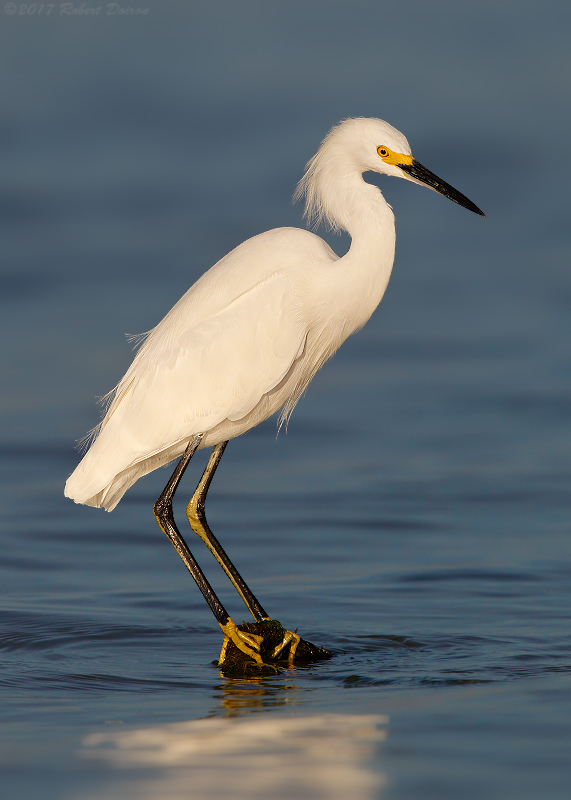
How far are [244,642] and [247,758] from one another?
2.36 meters

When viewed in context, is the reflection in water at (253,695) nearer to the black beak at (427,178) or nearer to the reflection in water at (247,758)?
the reflection in water at (247,758)

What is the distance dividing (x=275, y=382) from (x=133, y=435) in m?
1.10

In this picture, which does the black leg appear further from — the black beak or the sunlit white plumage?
the black beak

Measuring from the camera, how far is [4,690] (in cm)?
695

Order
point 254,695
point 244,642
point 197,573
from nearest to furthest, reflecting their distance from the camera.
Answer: point 254,695 → point 244,642 → point 197,573

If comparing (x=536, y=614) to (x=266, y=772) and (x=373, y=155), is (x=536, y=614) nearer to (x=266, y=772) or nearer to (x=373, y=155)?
(x=373, y=155)

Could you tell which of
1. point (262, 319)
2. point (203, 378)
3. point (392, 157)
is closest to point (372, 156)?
point (392, 157)

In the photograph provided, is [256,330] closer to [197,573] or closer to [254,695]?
[197,573]

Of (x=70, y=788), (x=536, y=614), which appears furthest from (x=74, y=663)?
(x=536, y=614)

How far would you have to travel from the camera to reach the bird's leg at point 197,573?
761cm

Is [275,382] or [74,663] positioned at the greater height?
[275,382]

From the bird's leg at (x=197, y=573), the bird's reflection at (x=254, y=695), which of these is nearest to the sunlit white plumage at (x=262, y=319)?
the bird's leg at (x=197, y=573)

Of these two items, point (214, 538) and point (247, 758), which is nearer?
point (247, 758)

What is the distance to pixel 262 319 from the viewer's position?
7.78 meters
